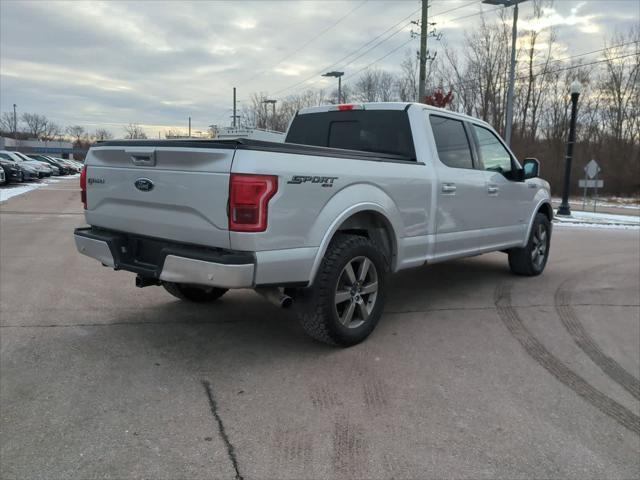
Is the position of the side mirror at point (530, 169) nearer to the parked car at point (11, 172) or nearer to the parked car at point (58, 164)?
the parked car at point (11, 172)

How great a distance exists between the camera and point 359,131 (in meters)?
5.34

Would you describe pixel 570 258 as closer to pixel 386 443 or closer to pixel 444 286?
pixel 444 286

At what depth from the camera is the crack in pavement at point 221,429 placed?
8.68 ft

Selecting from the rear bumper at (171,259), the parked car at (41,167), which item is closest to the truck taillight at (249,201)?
the rear bumper at (171,259)

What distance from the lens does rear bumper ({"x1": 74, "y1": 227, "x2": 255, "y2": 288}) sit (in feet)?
10.9

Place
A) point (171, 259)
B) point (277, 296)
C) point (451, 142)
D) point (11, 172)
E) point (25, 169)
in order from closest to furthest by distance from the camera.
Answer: point (171, 259) < point (277, 296) < point (451, 142) < point (11, 172) < point (25, 169)

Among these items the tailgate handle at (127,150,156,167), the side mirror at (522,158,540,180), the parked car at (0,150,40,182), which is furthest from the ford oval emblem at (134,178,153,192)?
the parked car at (0,150,40,182)

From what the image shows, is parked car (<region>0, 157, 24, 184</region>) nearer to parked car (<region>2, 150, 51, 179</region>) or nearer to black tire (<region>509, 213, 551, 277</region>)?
parked car (<region>2, 150, 51, 179</region>)

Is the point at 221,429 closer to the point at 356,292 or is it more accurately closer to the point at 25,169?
the point at 356,292

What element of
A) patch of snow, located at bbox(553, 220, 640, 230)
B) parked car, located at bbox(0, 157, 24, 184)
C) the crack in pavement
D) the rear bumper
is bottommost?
the crack in pavement

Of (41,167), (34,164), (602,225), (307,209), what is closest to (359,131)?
(307,209)

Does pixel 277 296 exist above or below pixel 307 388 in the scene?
above

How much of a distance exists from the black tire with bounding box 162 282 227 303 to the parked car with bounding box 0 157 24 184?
23.9 metres

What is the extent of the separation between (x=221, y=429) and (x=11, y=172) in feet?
90.9
